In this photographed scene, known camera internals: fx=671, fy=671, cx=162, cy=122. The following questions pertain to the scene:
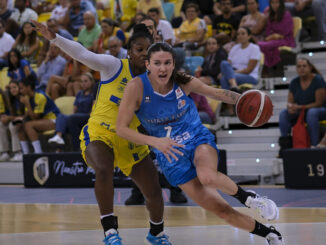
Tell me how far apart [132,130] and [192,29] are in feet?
26.9

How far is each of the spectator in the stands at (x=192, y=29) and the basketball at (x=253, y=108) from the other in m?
7.52

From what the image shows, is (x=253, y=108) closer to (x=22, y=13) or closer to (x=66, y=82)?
(x=66, y=82)

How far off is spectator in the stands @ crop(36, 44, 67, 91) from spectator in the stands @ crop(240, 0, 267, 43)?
3737 millimetres

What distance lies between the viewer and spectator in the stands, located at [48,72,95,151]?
37.1 ft

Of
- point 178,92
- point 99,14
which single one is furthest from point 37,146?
point 178,92

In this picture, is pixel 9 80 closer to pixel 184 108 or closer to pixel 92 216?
pixel 92 216

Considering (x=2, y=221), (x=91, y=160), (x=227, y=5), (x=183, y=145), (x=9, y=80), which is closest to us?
(x=183, y=145)

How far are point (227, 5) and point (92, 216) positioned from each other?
6052 millimetres

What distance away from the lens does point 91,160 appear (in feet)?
17.3

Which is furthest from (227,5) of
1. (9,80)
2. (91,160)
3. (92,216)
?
(91,160)

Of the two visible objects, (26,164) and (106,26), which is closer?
(26,164)

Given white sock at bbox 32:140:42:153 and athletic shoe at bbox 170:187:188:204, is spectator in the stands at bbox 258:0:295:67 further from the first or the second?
white sock at bbox 32:140:42:153

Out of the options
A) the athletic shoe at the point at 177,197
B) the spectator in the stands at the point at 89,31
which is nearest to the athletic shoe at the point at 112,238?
the athletic shoe at the point at 177,197

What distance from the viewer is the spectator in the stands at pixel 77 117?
37.1ft
